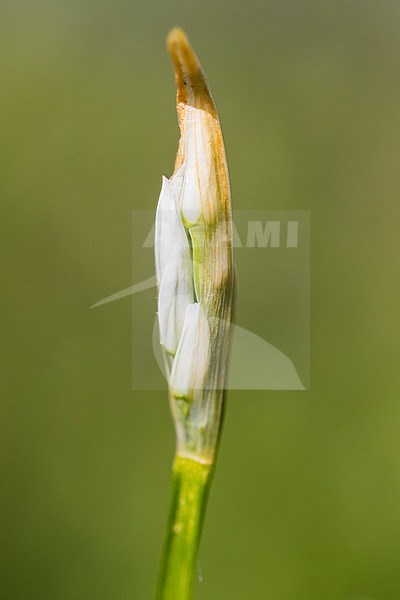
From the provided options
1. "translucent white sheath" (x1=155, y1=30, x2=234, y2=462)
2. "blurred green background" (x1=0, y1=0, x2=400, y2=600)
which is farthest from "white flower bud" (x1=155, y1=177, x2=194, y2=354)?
"blurred green background" (x1=0, y1=0, x2=400, y2=600)

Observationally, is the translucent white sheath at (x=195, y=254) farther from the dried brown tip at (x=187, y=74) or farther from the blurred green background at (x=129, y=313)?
the blurred green background at (x=129, y=313)

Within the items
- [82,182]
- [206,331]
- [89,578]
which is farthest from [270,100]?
[89,578]

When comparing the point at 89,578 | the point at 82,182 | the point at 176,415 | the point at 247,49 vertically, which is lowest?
the point at 89,578

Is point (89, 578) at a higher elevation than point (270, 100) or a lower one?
lower

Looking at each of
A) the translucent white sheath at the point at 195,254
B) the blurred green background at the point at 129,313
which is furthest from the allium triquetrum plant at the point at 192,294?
the blurred green background at the point at 129,313

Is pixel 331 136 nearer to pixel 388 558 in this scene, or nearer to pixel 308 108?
pixel 308 108

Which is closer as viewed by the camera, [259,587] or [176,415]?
[176,415]
